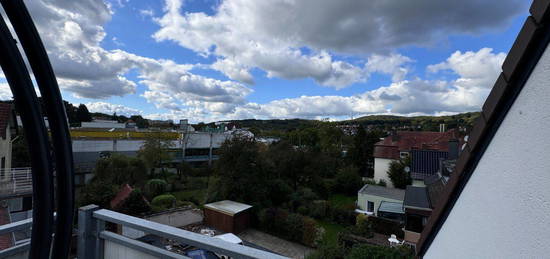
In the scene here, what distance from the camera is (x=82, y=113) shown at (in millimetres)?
42594

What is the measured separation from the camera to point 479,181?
1.33 m

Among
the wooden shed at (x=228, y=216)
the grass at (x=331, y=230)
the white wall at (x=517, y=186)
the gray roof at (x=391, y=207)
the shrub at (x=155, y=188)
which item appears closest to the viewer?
the white wall at (x=517, y=186)

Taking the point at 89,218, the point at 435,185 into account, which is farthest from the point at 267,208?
the point at 89,218

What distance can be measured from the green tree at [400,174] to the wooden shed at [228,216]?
12.7m

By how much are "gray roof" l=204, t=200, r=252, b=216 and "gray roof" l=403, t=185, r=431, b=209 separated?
7.60 metres

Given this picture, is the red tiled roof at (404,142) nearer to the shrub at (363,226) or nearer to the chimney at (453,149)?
the chimney at (453,149)

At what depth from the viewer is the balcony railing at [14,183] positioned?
26.3ft

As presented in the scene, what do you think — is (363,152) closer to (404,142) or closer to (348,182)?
(404,142)

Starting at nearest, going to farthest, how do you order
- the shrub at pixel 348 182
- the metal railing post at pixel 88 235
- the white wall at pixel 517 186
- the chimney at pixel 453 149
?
1. the white wall at pixel 517 186
2. the metal railing post at pixel 88 235
3. the chimney at pixel 453 149
4. the shrub at pixel 348 182

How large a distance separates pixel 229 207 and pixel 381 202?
28.9 feet

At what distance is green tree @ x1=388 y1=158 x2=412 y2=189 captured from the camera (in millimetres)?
19234

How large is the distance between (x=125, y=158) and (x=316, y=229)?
487 inches

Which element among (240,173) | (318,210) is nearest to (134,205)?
(240,173)

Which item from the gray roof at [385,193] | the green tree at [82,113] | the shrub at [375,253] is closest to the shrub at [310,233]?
the shrub at [375,253]
